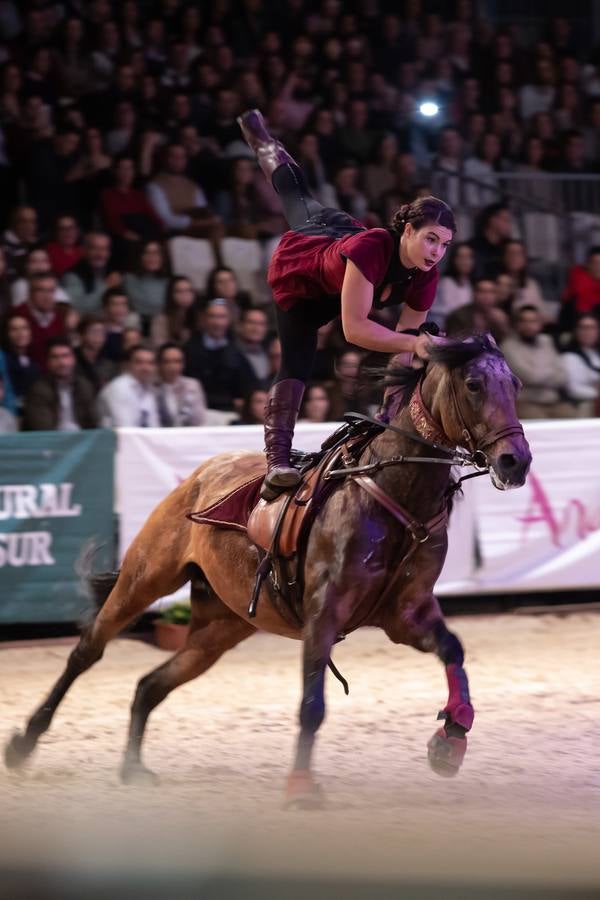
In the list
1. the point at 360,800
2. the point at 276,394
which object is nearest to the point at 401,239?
the point at 276,394

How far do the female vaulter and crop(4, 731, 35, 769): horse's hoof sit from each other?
5.18 feet

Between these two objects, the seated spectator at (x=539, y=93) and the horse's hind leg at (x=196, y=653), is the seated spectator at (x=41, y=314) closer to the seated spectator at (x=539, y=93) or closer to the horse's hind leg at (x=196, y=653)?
the horse's hind leg at (x=196, y=653)

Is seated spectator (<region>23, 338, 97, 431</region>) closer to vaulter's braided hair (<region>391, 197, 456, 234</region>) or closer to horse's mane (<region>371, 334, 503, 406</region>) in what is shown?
vaulter's braided hair (<region>391, 197, 456, 234</region>)

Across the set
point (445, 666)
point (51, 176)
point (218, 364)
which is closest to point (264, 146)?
point (445, 666)

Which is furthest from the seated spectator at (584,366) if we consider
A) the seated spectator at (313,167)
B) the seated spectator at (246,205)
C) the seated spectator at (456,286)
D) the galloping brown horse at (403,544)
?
the galloping brown horse at (403,544)

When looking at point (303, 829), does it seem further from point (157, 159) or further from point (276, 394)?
point (157, 159)

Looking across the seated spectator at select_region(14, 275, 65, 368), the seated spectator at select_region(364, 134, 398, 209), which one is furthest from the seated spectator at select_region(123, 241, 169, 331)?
the seated spectator at select_region(364, 134, 398, 209)

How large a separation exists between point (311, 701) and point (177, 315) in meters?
5.60

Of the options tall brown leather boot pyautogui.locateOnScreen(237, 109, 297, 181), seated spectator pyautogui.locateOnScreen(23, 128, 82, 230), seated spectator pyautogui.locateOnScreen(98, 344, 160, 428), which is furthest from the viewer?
seated spectator pyautogui.locateOnScreen(23, 128, 82, 230)

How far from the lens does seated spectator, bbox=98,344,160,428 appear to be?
911cm

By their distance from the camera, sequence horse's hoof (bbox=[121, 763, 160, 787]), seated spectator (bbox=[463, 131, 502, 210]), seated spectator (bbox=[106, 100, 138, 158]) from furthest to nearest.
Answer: seated spectator (bbox=[463, 131, 502, 210]), seated spectator (bbox=[106, 100, 138, 158]), horse's hoof (bbox=[121, 763, 160, 787])

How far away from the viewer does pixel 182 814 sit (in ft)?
15.8

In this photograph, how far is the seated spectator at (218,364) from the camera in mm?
9750

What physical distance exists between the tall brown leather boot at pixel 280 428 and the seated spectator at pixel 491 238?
22.5 ft
